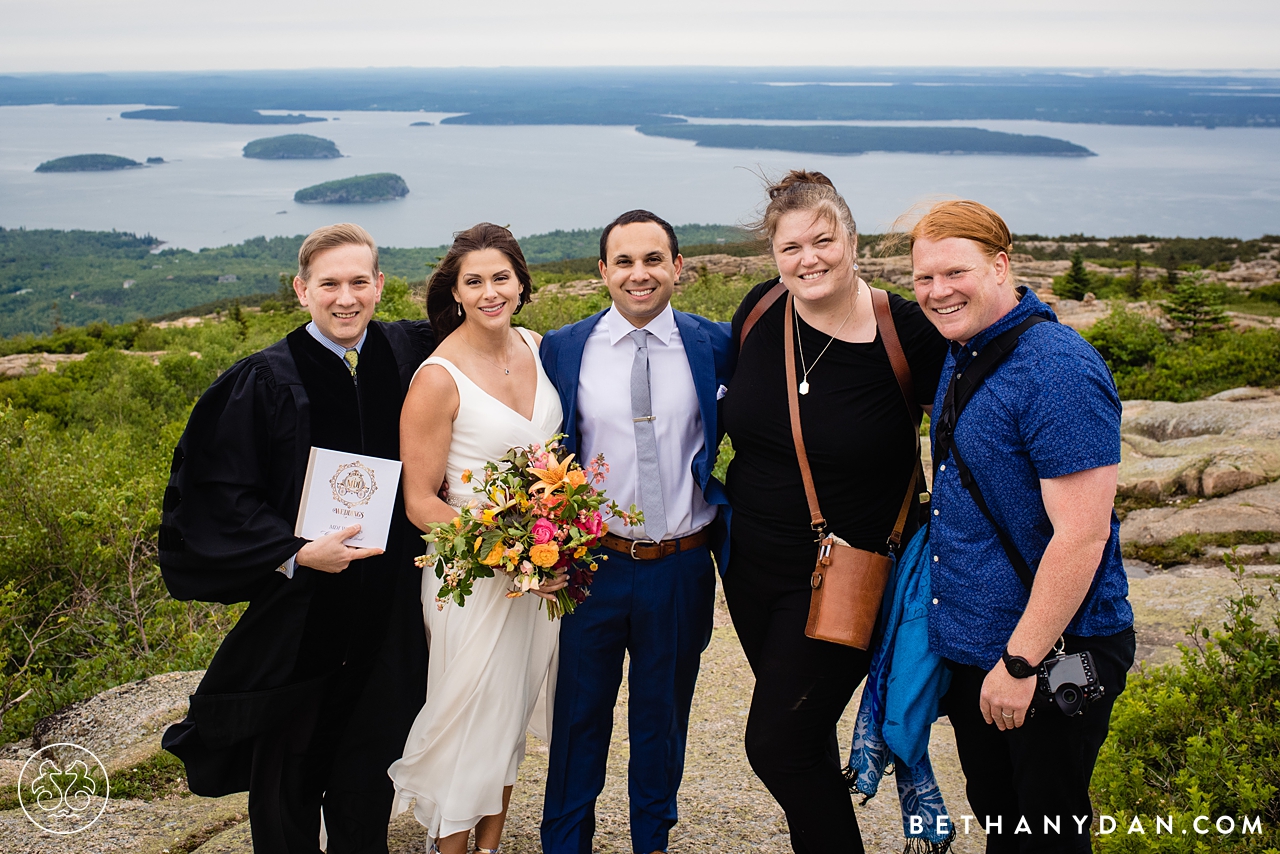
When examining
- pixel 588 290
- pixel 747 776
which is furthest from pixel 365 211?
pixel 747 776

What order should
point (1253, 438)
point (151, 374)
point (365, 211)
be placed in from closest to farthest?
A: point (1253, 438) < point (151, 374) < point (365, 211)

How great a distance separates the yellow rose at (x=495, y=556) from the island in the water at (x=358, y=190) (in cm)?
13134

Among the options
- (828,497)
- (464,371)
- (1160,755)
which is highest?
(464,371)

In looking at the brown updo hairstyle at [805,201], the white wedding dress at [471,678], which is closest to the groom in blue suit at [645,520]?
the white wedding dress at [471,678]

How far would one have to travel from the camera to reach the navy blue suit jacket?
3.29 metres

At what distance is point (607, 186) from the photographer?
12206 cm

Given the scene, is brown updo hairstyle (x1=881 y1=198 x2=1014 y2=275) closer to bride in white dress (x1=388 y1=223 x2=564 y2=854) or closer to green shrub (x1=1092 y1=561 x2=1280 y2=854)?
bride in white dress (x1=388 y1=223 x2=564 y2=854)

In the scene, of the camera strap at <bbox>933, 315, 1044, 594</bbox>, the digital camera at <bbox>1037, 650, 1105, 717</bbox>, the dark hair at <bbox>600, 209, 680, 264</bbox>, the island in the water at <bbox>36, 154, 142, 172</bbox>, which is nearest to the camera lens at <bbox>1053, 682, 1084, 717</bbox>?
the digital camera at <bbox>1037, 650, 1105, 717</bbox>

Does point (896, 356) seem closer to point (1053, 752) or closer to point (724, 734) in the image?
point (1053, 752)

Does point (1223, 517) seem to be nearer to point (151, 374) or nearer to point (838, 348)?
point (838, 348)

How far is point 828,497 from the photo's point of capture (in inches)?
118

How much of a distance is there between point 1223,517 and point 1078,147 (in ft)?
577

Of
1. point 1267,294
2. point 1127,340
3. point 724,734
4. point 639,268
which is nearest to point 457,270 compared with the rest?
point 639,268
